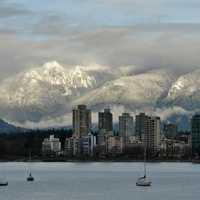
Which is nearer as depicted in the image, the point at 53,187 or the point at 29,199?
the point at 29,199

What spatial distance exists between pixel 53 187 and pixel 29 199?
27640 mm

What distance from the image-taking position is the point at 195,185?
528ft

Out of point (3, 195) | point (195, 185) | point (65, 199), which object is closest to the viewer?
point (65, 199)

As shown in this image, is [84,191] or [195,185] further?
[195,185]

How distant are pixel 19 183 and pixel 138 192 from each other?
32.6m

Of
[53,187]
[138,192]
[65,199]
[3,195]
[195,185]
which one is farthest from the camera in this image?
[195,185]

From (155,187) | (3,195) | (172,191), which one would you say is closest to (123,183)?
(155,187)

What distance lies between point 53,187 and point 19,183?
16.7 m

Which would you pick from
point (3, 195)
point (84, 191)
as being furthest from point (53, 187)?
point (3, 195)

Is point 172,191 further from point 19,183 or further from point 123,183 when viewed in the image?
point 19,183

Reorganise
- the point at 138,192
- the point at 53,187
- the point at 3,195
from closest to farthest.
A: 1. the point at 3,195
2. the point at 138,192
3. the point at 53,187

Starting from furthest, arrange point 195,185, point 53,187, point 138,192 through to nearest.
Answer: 1. point 195,185
2. point 53,187
3. point 138,192

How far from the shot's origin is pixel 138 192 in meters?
140

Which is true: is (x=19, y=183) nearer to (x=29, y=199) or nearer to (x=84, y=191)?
(x=84, y=191)
